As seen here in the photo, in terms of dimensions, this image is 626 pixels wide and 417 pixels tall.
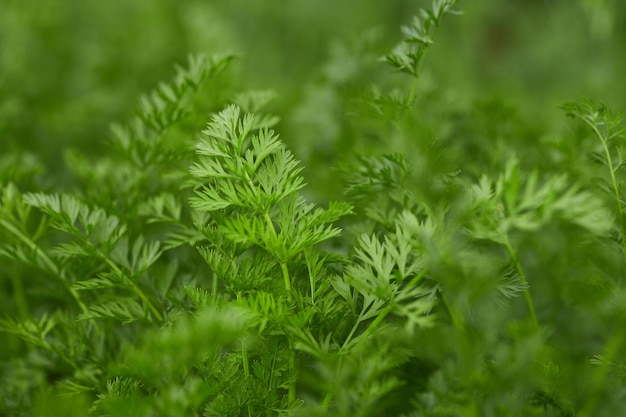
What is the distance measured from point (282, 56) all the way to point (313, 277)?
5.14 ft

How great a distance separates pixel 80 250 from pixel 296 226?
0.67 ft

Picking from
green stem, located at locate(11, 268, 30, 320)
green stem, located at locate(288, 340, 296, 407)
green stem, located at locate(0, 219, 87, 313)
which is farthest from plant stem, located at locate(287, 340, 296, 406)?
green stem, located at locate(11, 268, 30, 320)

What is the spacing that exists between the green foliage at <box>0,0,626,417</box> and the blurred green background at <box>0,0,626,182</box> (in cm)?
17

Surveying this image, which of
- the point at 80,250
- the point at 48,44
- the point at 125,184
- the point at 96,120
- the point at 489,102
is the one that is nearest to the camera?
the point at 80,250

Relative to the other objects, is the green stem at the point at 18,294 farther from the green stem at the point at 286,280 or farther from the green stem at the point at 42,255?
the green stem at the point at 286,280

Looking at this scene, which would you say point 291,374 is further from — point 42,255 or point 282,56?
point 282,56

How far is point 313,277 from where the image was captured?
1.59 feet

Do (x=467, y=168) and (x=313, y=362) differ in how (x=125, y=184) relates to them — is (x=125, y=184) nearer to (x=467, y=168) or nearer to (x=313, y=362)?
(x=313, y=362)

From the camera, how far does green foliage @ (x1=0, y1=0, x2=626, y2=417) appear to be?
437 millimetres

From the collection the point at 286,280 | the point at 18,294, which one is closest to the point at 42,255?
the point at 18,294

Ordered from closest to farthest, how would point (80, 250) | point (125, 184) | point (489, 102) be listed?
point (80, 250), point (125, 184), point (489, 102)

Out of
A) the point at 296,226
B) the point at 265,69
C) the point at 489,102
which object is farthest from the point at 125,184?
the point at 265,69

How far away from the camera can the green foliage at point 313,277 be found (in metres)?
0.44

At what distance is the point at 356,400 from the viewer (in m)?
0.43
